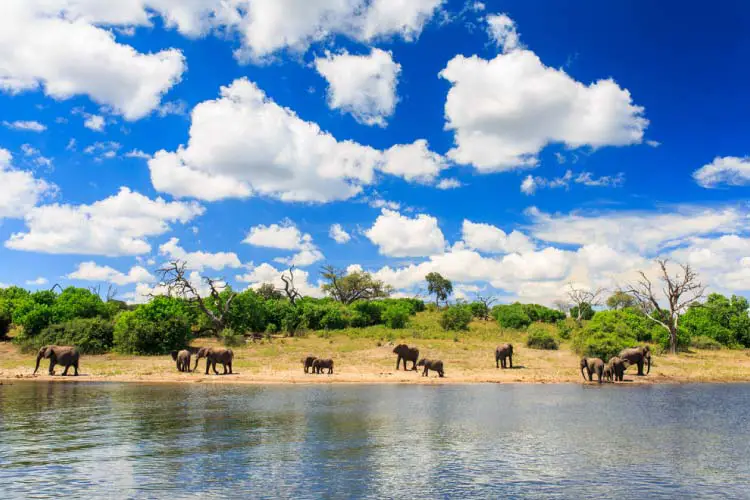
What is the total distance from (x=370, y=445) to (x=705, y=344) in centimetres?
5425

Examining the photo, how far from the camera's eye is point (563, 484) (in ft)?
42.7

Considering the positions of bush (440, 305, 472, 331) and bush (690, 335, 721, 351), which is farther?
bush (440, 305, 472, 331)

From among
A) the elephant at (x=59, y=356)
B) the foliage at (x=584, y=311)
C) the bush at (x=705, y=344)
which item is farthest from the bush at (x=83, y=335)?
the foliage at (x=584, y=311)

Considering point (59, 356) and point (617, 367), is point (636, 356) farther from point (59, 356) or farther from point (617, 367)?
point (59, 356)

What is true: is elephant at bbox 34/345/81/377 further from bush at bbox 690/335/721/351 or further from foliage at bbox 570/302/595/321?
foliage at bbox 570/302/595/321

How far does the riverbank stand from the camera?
3584 cm

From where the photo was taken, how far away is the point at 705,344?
59344 millimetres

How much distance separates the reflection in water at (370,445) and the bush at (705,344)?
34919 mm

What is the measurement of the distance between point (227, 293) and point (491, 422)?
4801 centimetres

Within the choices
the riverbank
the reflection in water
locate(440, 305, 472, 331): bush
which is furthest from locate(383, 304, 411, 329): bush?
the reflection in water

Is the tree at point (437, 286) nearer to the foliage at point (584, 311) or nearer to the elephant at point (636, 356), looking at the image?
the foliage at point (584, 311)

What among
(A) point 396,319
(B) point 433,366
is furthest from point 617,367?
(A) point 396,319

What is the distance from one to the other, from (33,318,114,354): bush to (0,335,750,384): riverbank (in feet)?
6.96

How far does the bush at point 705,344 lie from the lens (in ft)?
194
